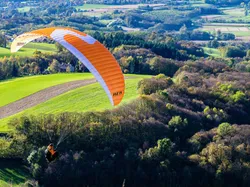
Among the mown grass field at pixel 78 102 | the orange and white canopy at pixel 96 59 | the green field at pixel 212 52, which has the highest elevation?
the orange and white canopy at pixel 96 59

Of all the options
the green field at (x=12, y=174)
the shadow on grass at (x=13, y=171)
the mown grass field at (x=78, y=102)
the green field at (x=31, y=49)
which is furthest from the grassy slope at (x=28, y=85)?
the green field at (x=31, y=49)

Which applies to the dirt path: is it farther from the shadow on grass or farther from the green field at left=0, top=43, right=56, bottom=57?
the green field at left=0, top=43, right=56, bottom=57

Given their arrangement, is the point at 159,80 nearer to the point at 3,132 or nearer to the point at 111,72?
the point at 3,132

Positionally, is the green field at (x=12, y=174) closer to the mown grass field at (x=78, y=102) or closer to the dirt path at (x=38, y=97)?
the mown grass field at (x=78, y=102)

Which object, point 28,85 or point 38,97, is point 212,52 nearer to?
point 28,85

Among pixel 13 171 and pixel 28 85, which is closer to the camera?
pixel 13 171

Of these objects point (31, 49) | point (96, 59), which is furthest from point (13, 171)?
point (31, 49)
